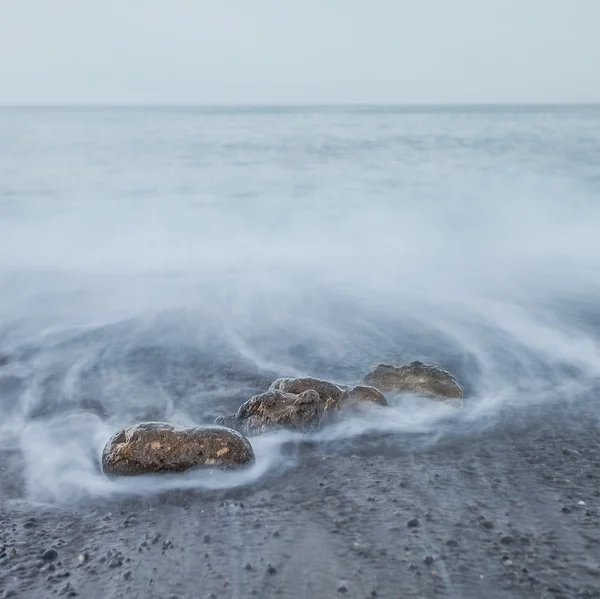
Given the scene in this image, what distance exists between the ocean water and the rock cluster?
12cm

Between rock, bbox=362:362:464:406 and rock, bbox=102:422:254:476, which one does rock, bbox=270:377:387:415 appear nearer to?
rock, bbox=362:362:464:406

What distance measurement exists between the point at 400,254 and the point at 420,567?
30.7 ft

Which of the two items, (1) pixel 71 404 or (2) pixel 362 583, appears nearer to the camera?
(2) pixel 362 583

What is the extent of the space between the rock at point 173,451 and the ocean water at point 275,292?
0.11m

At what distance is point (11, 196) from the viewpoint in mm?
17453

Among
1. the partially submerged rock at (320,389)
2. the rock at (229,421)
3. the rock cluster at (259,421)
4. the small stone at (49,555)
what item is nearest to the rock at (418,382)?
the rock cluster at (259,421)

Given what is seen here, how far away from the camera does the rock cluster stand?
4.31 meters

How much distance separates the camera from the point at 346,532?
370 cm

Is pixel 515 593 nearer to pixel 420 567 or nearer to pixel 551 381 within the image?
pixel 420 567

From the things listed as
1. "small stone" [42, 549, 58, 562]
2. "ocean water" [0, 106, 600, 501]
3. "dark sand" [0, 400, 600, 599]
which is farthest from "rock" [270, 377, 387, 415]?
"small stone" [42, 549, 58, 562]

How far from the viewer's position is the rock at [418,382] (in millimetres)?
5383

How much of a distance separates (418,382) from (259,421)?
1.35m

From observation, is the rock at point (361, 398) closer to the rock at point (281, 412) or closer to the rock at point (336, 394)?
the rock at point (336, 394)

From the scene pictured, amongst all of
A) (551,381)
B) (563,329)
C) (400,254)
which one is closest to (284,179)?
(400,254)
